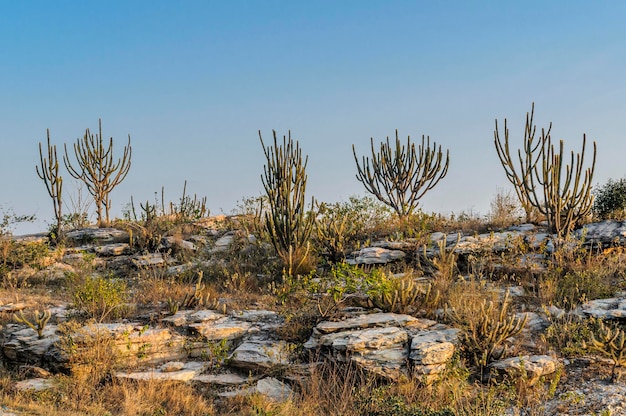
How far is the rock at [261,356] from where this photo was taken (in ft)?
22.0

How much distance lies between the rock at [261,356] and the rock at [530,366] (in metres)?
2.63

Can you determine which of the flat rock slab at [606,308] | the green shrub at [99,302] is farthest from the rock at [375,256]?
the green shrub at [99,302]

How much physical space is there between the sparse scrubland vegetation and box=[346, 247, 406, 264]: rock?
16 cm

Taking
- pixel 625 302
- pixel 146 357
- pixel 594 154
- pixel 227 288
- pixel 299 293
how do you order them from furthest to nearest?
pixel 594 154, pixel 227 288, pixel 299 293, pixel 625 302, pixel 146 357

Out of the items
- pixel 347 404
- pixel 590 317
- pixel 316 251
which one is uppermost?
pixel 316 251

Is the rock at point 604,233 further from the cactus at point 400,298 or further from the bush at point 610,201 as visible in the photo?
the cactus at point 400,298

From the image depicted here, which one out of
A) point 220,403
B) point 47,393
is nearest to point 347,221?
point 220,403

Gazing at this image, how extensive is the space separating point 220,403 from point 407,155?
36.2 feet

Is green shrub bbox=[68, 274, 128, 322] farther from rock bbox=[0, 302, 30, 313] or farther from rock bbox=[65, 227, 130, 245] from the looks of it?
rock bbox=[65, 227, 130, 245]

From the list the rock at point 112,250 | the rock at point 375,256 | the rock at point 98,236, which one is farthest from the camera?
the rock at point 98,236

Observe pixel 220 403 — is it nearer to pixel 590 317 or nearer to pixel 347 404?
pixel 347 404

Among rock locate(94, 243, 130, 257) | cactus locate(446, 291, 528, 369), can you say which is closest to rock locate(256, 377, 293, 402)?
cactus locate(446, 291, 528, 369)

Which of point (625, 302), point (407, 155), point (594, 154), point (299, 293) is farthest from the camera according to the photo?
point (407, 155)

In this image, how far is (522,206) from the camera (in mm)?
12938
